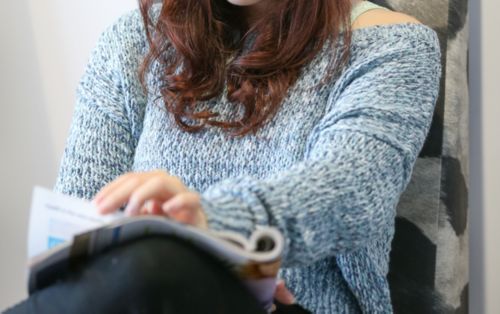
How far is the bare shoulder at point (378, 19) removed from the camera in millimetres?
691

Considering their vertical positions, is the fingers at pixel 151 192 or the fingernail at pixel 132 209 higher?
the fingers at pixel 151 192

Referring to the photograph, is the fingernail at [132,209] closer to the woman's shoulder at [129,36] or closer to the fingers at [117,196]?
the fingers at [117,196]

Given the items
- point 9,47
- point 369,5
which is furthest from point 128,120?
point 9,47

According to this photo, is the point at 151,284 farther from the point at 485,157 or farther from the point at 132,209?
the point at 485,157

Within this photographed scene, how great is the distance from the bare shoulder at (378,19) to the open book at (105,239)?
37 centimetres

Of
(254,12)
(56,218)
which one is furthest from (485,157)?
(56,218)

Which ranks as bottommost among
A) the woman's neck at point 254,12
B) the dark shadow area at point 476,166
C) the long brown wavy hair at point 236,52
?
the dark shadow area at point 476,166

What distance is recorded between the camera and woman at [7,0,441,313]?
484mm

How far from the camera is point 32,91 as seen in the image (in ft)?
3.94

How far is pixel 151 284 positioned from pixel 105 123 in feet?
1.40

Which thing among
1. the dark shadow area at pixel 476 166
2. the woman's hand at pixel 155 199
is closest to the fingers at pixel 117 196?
the woman's hand at pixel 155 199

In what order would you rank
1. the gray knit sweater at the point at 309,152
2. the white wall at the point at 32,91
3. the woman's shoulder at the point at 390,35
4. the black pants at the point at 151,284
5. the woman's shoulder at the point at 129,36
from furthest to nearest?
the white wall at the point at 32,91, the woman's shoulder at the point at 129,36, the woman's shoulder at the point at 390,35, the gray knit sweater at the point at 309,152, the black pants at the point at 151,284

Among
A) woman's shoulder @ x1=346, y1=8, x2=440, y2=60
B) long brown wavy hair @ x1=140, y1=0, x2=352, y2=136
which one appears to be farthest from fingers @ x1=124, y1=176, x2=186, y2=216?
woman's shoulder @ x1=346, y1=8, x2=440, y2=60

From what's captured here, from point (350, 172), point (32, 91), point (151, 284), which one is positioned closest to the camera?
point (151, 284)
